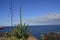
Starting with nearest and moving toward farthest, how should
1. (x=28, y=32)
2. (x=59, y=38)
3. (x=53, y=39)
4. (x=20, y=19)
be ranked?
(x=20, y=19)
(x=28, y=32)
(x=53, y=39)
(x=59, y=38)

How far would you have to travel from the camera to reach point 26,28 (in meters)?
13.0

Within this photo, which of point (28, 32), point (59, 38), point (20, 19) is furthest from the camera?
point (59, 38)

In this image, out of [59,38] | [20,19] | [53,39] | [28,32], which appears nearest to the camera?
[20,19]

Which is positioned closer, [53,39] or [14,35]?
[14,35]

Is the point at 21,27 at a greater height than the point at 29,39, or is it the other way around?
the point at 21,27

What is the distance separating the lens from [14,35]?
42.3 ft

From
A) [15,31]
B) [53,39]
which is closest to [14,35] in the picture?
[15,31]

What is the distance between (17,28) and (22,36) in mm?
761

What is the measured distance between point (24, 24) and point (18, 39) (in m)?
1.26

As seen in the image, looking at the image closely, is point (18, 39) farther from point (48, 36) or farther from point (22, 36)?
point (48, 36)

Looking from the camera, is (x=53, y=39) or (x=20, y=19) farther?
(x=53, y=39)

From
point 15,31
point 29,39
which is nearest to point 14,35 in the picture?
point 15,31

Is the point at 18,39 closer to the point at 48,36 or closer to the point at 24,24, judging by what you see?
the point at 24,24

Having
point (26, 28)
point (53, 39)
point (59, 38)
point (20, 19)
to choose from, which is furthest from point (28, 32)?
point (59, 38)
